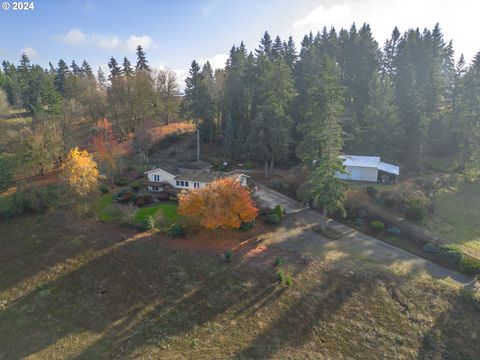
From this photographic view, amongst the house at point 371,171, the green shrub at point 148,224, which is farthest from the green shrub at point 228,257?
the house at point 371,171

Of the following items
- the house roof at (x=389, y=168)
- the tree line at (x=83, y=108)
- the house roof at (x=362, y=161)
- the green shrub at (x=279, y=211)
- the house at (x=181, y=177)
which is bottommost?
the green shrub at (x=279, y=211)

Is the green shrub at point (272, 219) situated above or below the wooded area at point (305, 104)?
below

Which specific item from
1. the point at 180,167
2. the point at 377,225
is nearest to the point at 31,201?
the point at 180,167

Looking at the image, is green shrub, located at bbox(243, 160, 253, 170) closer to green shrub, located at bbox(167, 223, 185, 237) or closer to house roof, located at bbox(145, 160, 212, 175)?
house roof, located at bbox(145, 160, 212, 175)

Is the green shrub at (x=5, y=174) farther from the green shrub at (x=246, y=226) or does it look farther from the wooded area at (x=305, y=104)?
the green shrub at (x=246, y=226)

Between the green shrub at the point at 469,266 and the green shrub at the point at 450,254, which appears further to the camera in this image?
the green shrub at the point at 450,254

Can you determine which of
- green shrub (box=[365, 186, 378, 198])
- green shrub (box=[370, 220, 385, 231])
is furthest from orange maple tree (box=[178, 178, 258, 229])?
green shrub (box=[365, 186, 378, 198])

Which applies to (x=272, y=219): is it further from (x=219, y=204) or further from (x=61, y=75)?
(x=61, y=75)
